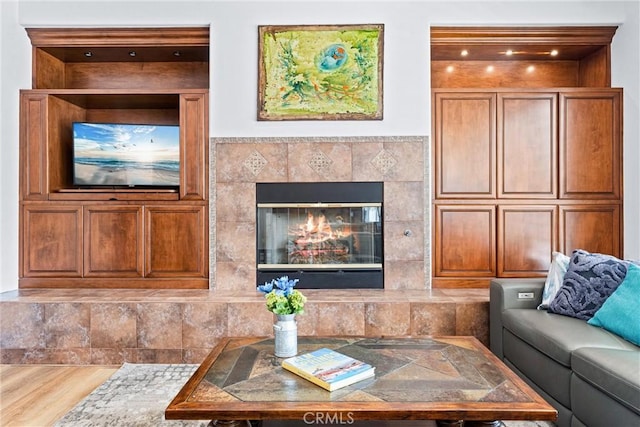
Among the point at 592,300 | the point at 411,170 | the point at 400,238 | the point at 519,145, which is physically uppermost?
the point at 519,145

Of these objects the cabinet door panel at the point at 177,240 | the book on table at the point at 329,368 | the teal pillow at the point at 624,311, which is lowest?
the book on table at the point at 329,368

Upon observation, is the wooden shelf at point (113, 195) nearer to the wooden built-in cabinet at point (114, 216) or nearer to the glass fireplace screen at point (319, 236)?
the wooden built-in cabinet at point (114, 216)

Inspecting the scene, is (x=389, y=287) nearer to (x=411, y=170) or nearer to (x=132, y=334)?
(x=411, y=170)

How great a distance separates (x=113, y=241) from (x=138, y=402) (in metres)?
1.64

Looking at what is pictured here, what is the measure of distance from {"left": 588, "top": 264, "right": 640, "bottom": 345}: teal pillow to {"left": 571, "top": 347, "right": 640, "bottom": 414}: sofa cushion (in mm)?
→ 137

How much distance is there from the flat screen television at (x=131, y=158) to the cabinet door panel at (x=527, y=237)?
2.98 meters

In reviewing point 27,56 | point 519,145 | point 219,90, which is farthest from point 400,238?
point 27,56

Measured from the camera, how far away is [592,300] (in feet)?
7.45

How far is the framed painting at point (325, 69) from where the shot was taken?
346 centimetres

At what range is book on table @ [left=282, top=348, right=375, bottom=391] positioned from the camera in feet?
5.16

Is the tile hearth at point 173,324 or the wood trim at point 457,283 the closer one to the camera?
the tile hearth at point 173,324

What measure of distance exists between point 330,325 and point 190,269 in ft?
4.50
